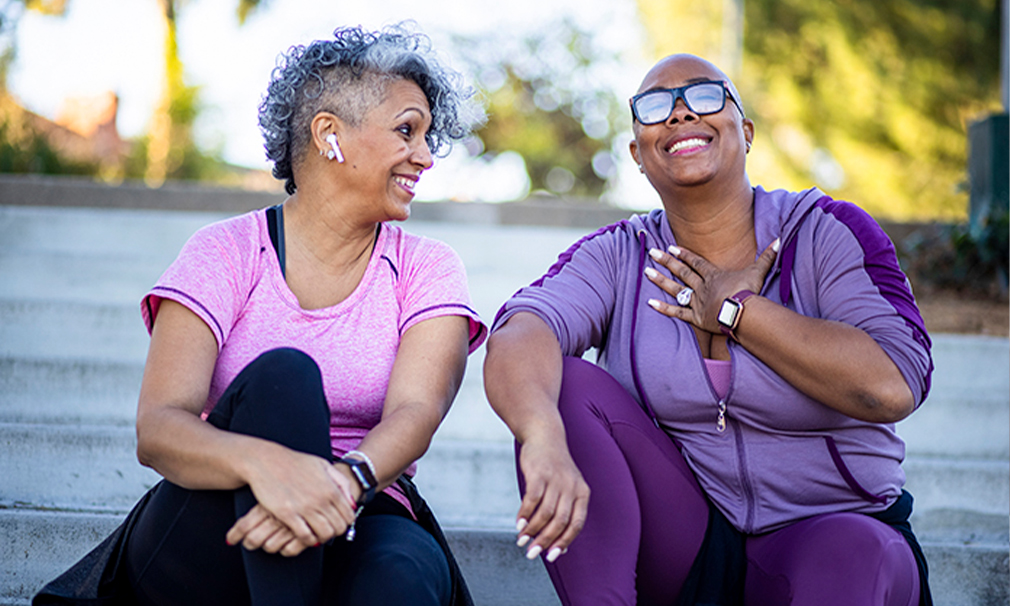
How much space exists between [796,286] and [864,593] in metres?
0.71

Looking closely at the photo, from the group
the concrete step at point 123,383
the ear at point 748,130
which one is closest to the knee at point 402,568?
the ear at point 748,130

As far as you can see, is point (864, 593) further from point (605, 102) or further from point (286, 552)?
point (605, 102)

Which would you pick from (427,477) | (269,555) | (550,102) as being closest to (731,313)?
(269,555)

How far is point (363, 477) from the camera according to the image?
5.64ft

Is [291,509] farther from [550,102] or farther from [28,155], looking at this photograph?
[550,102]

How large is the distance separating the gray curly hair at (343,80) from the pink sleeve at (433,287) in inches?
13.1

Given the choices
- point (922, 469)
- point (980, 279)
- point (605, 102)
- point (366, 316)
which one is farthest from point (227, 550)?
point (605, 102)

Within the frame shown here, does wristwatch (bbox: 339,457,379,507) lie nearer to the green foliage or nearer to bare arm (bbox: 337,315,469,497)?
bare arm (bbox: 337,315,469,497)

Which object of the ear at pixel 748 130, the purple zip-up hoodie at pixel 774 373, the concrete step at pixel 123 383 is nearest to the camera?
the purple zip-up hoodie at pixel 774 373

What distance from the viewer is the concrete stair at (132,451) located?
7.93ft

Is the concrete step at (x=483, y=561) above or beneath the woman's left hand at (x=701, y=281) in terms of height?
beneath

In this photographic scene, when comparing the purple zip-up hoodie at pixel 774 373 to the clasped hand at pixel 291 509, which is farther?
the purple zip-up hoodie at pixel 774 373

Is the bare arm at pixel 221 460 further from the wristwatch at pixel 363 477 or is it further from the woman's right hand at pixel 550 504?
the woman's right hand at pixel 550 504

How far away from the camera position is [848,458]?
195cm
